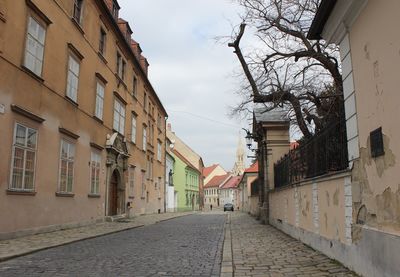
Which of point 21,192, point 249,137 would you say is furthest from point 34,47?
point 249,137

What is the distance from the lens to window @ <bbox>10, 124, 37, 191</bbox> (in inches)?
514

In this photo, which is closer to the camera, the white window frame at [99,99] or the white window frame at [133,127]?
the white window frame at [99,99]

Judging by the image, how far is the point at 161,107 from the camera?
4388 centimetres

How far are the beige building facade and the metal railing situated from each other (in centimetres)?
839

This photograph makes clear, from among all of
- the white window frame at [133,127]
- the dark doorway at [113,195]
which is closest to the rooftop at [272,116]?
the dark doorway at [113,195]

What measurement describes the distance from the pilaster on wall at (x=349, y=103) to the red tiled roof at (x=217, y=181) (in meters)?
111

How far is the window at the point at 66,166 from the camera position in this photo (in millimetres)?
16828

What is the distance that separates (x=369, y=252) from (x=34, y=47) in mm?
12023

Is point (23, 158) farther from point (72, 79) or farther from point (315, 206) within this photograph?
point (315, 206)

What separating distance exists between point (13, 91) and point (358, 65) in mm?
9938

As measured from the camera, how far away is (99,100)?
2183cm

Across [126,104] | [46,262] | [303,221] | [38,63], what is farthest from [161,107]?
[46,262]

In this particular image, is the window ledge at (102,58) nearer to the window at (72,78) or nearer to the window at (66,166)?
the window at (72,78)

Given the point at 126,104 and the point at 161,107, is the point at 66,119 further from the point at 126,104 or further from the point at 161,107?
the point at 161,107
